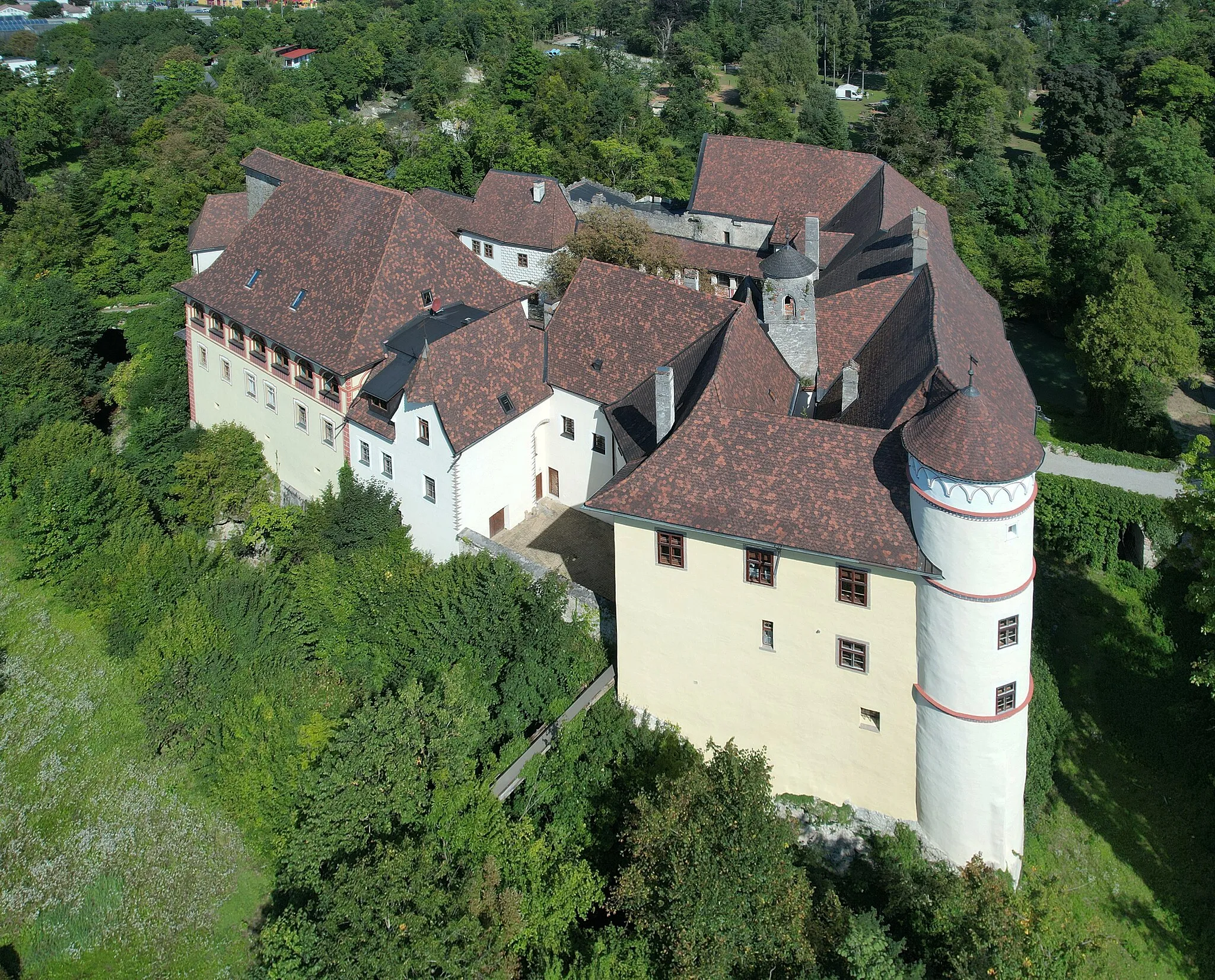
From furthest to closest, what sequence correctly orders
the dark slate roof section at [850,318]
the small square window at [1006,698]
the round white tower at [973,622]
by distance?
the dark slate roof section at [850,318], the small square window at [1006,698], the round white tower at [973,622]

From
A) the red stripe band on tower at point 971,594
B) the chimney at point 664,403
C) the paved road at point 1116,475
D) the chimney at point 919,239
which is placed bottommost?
the paved road at point 1116,475

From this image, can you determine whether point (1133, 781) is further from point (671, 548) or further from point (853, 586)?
point (671, 548)

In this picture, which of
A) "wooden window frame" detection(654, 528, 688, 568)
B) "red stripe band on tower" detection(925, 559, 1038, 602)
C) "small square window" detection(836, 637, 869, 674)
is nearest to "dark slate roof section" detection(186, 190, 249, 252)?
"wooden window frame" detection(654, 528, 688, 568)

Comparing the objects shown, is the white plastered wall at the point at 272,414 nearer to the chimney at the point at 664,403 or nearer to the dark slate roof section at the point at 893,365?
the chimney at the point at 664,403

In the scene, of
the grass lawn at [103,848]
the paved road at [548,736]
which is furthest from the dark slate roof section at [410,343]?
the grass lawn at [103,848]

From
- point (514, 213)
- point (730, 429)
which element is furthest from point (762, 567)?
point (514, 213)
